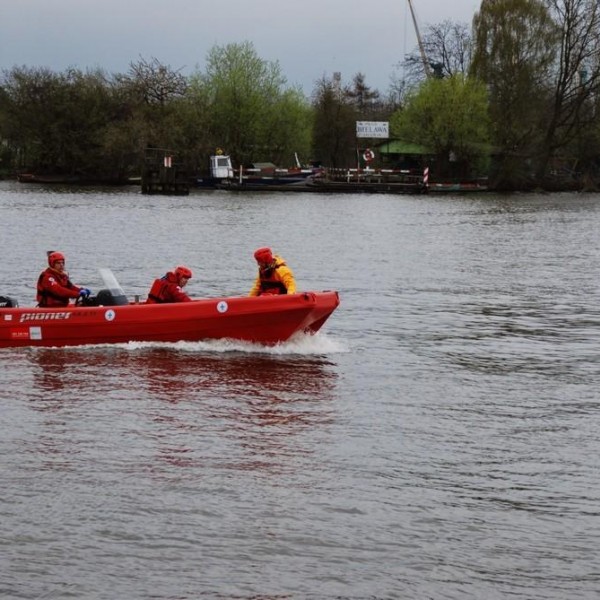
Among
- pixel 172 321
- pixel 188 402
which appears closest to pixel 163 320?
pixel 172 321

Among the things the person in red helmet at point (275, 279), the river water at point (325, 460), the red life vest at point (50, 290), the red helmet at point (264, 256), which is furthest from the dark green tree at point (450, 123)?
the red life vest at point (50, 290)

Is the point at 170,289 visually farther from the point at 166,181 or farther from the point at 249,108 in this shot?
the point at 249,108

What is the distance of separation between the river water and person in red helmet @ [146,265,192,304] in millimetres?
809

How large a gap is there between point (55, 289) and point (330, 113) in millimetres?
79908

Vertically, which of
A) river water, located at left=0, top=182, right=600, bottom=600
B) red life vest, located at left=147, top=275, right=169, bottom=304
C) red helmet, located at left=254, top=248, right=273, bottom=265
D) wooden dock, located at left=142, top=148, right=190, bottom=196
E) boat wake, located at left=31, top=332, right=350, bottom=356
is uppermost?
wooden dock, located at left=142, top=148, right=190, bottom=196

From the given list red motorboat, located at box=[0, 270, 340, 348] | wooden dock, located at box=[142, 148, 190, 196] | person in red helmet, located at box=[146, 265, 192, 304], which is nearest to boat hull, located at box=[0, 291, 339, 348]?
red motorboat, located at box=[0, 270, 340, 348]

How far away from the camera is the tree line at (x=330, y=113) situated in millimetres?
82188

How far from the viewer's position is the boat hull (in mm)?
16547

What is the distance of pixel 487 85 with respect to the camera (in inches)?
3329

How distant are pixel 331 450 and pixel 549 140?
248 feet

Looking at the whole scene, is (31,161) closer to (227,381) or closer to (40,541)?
(227,381)

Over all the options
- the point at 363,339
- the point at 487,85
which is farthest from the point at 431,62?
the point at 363,339

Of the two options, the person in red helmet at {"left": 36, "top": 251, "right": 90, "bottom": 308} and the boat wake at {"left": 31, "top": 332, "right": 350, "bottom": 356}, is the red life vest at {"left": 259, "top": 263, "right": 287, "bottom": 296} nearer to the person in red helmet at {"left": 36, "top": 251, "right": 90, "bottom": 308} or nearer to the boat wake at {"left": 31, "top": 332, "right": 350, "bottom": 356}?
the boat wake at {"left": 31, "top": 332, "right": 350, "bottom": 356}

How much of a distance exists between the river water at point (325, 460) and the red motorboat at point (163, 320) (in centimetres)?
26
